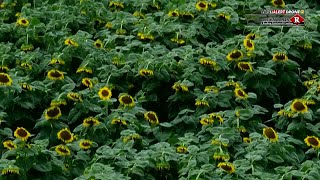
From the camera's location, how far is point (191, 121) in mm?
4352

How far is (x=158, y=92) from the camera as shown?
15.6 ft

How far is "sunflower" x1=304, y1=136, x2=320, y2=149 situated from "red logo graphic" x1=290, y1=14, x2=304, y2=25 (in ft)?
5.34

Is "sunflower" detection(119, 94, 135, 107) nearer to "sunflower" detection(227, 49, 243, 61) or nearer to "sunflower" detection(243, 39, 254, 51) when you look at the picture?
"sunflower" detection(227, 49, 243, 61)

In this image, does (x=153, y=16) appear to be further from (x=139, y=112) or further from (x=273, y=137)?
(x=273, y=137)

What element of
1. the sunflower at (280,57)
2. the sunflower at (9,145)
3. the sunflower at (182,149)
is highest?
the sunflower at (280,57)

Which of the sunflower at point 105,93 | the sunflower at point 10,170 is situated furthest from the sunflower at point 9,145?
the sunflower at point 105,93

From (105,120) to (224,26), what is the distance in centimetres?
163

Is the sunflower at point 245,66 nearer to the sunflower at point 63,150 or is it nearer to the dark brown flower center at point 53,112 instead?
the dark brown flower center at point 53,112

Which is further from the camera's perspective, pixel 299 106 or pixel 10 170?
pixel 299 106

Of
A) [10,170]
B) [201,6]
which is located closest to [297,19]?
[201,6]

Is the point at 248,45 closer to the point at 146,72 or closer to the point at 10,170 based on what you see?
the point at 146,72

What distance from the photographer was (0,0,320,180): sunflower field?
3.78 meters

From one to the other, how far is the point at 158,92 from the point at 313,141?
3.76ft

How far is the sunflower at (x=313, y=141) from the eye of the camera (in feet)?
13.0
